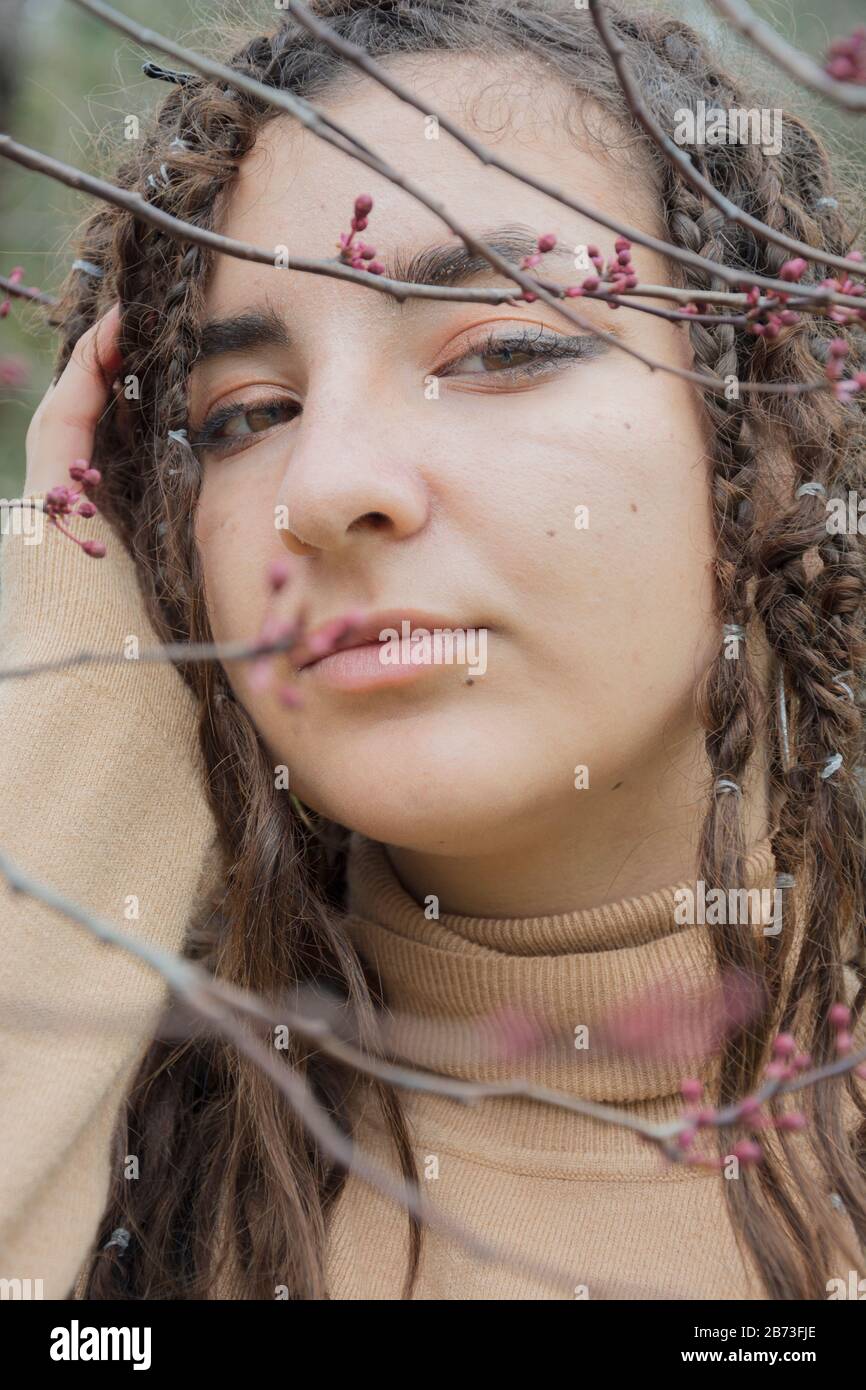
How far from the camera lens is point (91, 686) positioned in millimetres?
1689

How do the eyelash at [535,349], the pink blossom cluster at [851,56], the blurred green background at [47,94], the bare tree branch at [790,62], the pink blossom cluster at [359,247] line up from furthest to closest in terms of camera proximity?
the blurred green background at [47,94]
the eyelash at [535,349]
the pink blossom cluster at [359,247]
the pink blossom cluster at [851,56]
the bare tree branch at [790,62]

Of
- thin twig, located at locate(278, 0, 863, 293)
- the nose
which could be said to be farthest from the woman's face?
thin twig, located at locate(278, 0, 863, 293)

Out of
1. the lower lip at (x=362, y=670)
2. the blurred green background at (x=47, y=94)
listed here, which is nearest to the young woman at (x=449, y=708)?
the lower lip at (x=362, y=670)

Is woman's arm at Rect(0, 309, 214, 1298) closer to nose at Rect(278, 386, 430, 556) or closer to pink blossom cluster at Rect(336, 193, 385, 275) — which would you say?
nose at Rect(278, 386, 430, 556)

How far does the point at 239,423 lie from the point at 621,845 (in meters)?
0.70

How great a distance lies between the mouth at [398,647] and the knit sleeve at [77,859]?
0.39 meters

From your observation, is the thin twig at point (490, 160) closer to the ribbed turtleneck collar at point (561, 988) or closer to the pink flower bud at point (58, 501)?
the pink flower bud at point (58, 501)

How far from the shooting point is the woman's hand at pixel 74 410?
1720mm

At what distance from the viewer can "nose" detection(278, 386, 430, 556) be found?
48.6 inches

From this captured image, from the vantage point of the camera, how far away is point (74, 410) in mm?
1737

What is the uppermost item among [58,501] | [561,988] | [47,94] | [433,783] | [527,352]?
[47,94]

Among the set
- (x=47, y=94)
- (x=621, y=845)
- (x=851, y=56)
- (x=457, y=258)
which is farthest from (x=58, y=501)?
(x=47, y=94)

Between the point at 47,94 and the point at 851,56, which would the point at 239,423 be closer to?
the point at 851,56

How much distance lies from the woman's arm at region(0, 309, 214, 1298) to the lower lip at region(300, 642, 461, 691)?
0.48 m
